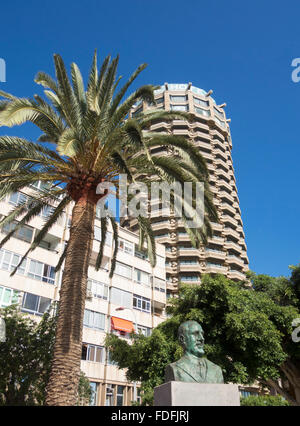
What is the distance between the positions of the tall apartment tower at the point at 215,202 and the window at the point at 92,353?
24553 mm

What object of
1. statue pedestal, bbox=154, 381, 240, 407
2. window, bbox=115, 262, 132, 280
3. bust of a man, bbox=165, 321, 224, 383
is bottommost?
statue pedestal, bbox=154, 381, 240, 407

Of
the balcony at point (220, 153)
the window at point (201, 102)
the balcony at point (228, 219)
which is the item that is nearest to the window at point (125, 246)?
the balcony at point (228, 219)

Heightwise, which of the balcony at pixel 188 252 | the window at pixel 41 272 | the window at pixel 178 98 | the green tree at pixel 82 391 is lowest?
the green tree at pixel 82 391

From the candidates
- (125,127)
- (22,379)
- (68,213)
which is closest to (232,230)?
(68,213)

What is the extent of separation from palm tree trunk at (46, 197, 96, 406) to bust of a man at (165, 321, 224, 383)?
3.82m

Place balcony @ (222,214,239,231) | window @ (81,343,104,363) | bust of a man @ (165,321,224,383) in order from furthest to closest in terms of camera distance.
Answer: balcony @ (222,214,239,231), window @ (81,343,104,363), bust of a man @ (165,321,224,383)

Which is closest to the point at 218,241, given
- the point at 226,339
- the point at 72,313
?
the point at 226,339

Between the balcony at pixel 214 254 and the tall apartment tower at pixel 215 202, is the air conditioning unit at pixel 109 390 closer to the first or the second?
the tall apartment tower at pixel 215 202

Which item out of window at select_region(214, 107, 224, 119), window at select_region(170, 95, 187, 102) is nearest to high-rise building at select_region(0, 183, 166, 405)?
window at select_region(170, 95, 187, 102)

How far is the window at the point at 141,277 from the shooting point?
120 feet

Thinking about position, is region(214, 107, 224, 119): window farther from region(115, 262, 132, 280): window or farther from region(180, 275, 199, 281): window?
region(115, 262, 132, 280): window

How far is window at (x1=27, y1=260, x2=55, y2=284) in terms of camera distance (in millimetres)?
27516

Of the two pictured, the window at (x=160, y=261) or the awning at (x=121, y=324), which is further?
the window at (x=160, y=261)

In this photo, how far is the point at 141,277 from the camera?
37.3 meters
